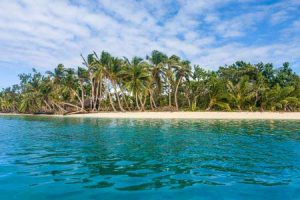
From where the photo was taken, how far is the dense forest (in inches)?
2212

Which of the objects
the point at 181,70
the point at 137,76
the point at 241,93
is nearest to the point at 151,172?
the point at 241,93

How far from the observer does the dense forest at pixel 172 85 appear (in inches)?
2212

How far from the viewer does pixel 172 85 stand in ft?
215

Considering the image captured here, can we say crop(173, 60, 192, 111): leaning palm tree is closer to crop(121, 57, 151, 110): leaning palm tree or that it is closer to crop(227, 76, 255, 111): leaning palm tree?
crop(121, 57, 151, 110): leaning palm tree

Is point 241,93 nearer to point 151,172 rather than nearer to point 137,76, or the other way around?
point 137,76

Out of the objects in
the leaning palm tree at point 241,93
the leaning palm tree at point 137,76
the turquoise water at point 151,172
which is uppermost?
the leaning palm tree at point 137,76

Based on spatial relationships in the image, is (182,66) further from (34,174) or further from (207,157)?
(34,174)

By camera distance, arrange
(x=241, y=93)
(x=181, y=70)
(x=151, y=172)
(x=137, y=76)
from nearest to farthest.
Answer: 1. (x=151, y=172)
2. (x=241, y=93)
3. (x=137, y=76)
4. (x=181, y=70)

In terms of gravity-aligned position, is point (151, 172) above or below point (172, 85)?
below

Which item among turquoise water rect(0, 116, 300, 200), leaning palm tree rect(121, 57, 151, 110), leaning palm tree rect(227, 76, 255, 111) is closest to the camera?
turquoise water rect(0, 116, 300, 200)

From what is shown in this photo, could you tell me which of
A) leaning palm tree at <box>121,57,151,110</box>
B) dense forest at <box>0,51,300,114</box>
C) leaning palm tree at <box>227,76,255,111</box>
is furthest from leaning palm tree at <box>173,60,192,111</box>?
leaning palm tree at <box>227,76,255,111</box>

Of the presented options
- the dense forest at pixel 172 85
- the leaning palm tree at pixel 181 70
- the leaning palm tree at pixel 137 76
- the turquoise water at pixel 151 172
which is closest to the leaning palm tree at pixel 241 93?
the dense forest at pixel 172 85

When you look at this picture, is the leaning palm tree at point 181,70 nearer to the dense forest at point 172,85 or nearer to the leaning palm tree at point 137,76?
the dense forest at point 172,85

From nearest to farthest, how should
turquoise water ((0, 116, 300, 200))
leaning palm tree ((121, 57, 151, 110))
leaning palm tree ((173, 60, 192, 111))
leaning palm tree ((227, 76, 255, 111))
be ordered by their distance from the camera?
turquoise water ((0, 116, 300, 200)) < leaning palm tree ((227, 76, 255, 111)) < leaning palm tree ((121, 57, 151, 110)) < leaning palm tree ((173, 60, 192, 111))
